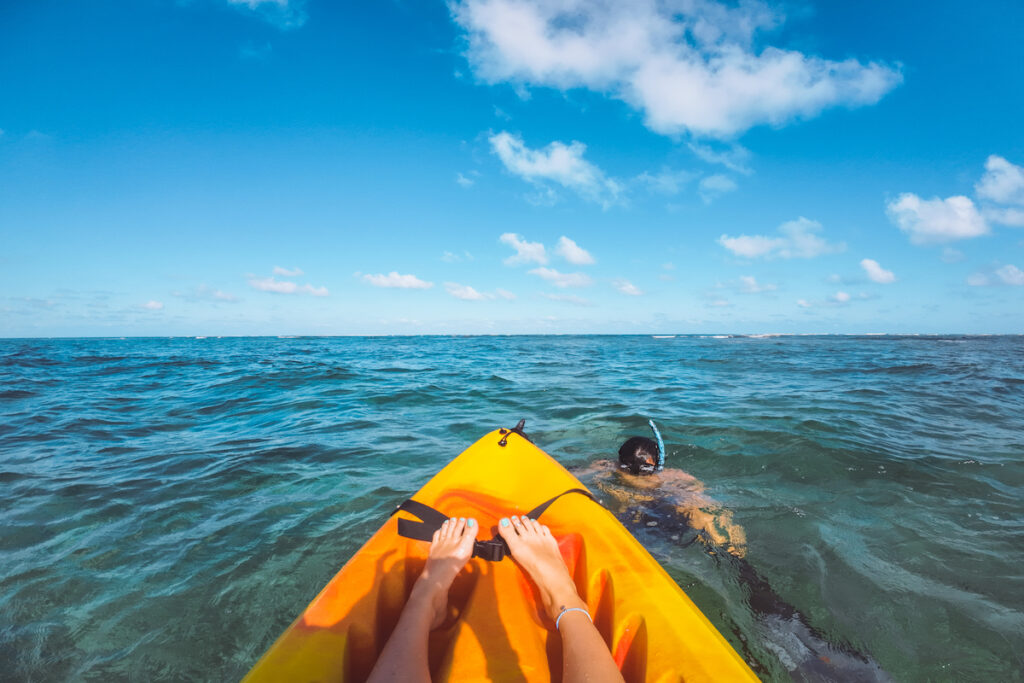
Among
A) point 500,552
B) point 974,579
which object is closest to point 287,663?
point 500,552

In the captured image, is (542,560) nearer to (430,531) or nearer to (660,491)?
(430,531)

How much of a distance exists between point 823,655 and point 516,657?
6.59ft

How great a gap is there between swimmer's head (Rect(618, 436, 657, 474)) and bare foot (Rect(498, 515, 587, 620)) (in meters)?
2.49

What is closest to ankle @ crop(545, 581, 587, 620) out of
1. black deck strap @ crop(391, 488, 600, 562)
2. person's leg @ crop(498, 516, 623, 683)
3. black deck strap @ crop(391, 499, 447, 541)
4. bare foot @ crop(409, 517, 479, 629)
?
person's leg @ crop(498, 516, 623, 683)

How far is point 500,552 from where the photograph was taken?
246 centimetres

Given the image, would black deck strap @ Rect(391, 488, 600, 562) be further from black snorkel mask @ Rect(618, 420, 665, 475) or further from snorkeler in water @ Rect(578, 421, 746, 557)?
black snorkel mask @ Rect(618, 420, 665, 475)

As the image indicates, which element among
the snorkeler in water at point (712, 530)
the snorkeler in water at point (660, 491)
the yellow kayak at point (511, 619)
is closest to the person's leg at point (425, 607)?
the yellow kayak at point (511, 619)

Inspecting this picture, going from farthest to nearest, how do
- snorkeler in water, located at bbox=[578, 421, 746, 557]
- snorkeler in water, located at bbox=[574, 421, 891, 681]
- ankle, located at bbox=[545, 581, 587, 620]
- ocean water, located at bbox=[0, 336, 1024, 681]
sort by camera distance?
snorkeler in water, located at bbox=[578, 421, 746, 557] → ocean water, located at bbox=[0, 336, 1024, 681] → snorkeler in water, located at bbox=[574, 421, 891, 681] → ankle, located at bbox=[545, 581, 587, 620]

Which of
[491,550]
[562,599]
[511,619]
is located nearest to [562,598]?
[562,599]

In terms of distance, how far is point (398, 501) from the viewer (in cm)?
451

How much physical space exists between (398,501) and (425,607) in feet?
8.72

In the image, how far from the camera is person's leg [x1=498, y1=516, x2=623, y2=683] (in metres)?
1.64

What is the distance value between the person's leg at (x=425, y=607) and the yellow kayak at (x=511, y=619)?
5.0 inches

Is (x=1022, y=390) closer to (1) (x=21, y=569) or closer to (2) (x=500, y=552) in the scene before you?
(2) (x=500, y=552)
